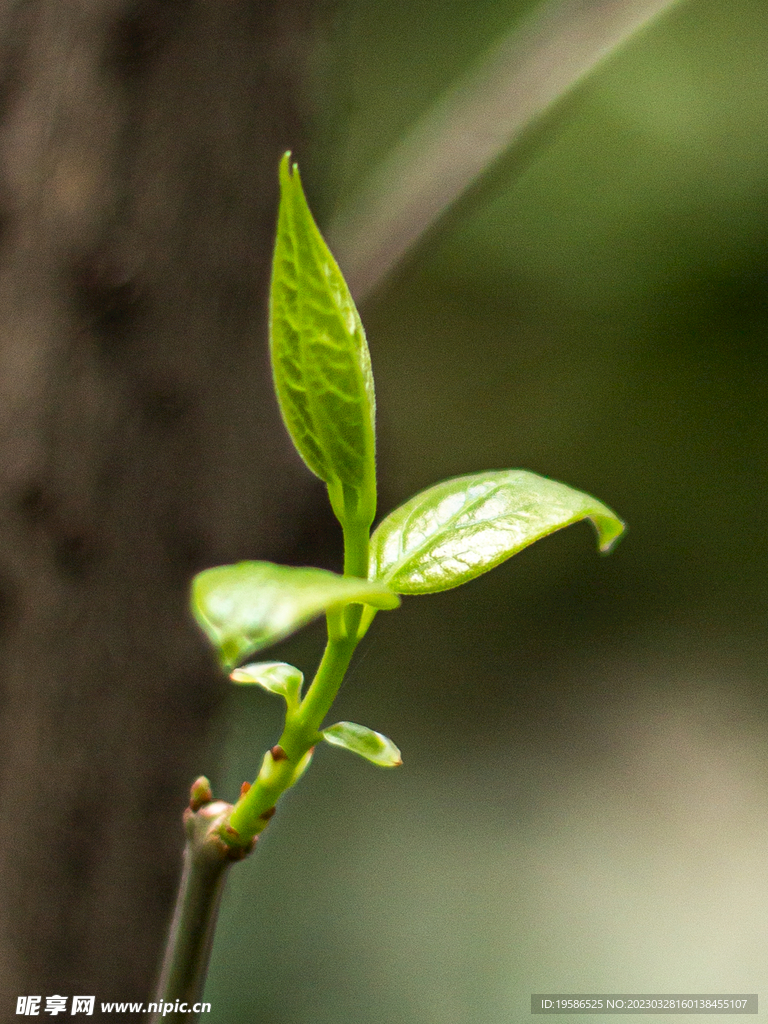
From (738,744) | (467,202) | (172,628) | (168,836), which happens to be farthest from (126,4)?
(738,744)

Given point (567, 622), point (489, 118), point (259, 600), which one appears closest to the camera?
point (259, 600)

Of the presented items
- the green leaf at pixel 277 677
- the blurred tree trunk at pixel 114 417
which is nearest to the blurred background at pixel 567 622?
the blurred tree trunk at pixel 114 417

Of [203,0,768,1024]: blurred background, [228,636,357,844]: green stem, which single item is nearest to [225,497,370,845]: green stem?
[228,636,357,844]: green stem

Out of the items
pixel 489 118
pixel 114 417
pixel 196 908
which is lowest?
pixel 196 908

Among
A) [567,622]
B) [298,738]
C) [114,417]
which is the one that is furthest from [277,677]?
[567,622]

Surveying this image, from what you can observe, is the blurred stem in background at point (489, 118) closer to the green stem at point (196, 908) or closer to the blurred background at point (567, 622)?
the green stem at point (196, 908)

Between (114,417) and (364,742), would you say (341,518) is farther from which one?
(114,417)

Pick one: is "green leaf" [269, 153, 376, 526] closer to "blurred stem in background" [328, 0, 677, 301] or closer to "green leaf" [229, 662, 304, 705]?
"green leaf" [229, 662, 304, 705]
